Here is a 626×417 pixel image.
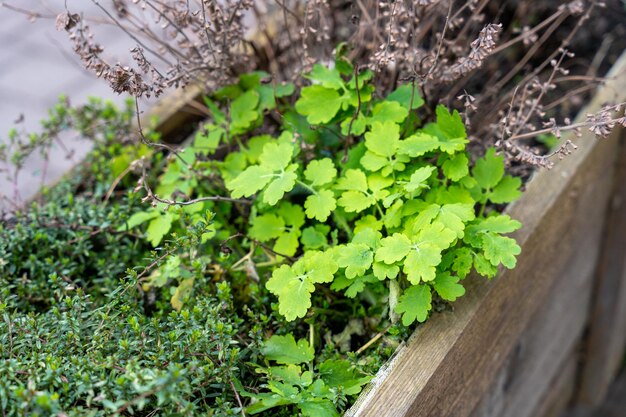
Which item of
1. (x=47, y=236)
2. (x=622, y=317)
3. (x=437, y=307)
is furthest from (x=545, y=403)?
(x=47, y=236)

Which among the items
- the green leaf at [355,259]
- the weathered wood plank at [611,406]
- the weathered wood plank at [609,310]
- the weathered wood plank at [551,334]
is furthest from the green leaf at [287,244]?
the weathered wood plank at [611,406]

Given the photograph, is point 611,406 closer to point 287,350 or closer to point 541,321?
point 541,321

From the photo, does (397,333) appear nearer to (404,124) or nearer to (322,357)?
(322,357)

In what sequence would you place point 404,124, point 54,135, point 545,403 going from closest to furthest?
point 404,124 → point 54,135 → point 545,403

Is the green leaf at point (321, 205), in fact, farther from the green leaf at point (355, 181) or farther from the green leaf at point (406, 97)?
the green leaf at point (406, 97)

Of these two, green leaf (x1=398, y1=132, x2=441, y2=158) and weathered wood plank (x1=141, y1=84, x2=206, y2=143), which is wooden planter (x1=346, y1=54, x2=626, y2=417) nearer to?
green leaf (x1=398, y1=132, x2=441, y2=158)

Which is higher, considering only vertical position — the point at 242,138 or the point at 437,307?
the point at 242,138
